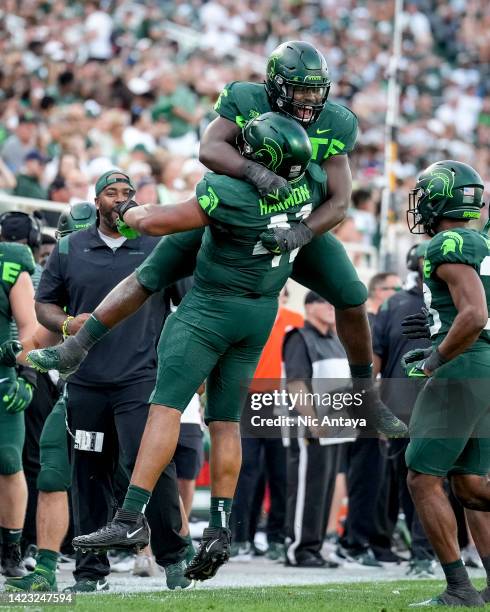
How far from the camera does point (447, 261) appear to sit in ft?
21.7

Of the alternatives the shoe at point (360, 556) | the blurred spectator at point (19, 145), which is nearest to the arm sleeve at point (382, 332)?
the shoe at point (360, 556)

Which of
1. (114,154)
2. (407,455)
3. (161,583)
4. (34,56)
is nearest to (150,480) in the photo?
(407,455)

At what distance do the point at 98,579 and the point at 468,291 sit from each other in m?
2.81

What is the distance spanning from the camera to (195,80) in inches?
709

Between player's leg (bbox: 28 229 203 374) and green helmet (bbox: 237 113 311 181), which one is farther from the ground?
green helmet (bbox: 237 113 311 181)

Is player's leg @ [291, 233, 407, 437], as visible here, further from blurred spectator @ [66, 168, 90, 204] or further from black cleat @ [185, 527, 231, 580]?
blurred spectator @ [66, 168, 90, 204]

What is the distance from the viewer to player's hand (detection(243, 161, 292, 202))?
6.07m

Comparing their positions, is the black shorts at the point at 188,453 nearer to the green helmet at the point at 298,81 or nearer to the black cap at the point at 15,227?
the black cap at the point at 15,227

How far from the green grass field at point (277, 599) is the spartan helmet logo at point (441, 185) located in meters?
2.13

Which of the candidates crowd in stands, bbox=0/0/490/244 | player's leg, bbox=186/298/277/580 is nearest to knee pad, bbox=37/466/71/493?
player's leg, bbox=186/298/277/580

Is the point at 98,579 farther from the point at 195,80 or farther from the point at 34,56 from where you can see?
the point at 195,80

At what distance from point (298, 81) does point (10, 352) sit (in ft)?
8.44

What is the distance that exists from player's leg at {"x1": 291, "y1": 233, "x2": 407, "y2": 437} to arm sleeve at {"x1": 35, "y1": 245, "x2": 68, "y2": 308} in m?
1.56

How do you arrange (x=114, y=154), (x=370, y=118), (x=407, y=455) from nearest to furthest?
1. (x=407, y=455)
2. (x=114, y=154)
3. (x=370, y=118)
